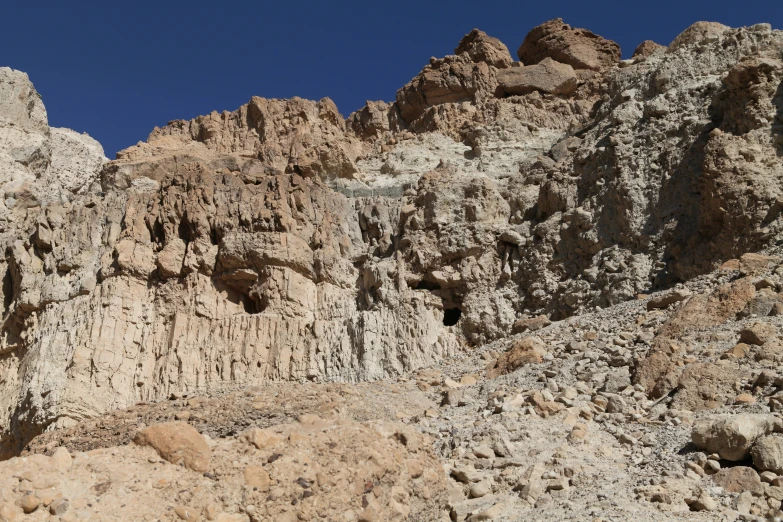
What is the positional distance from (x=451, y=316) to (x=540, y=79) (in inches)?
655

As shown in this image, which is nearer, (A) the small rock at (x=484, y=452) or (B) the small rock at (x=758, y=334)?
(A) the small rock at (x=484, y=452)

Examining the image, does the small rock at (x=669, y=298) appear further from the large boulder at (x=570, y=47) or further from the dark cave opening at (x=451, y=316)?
the large boulder at (x=570, y=47)

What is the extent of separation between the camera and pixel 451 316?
24.1m

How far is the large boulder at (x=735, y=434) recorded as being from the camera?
877cm

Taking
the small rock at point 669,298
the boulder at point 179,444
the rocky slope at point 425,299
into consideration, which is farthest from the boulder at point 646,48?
the boulder at point 179,444

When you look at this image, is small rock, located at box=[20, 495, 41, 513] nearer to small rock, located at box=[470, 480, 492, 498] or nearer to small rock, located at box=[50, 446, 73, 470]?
small rock, located at box=[50, 446, 73, 470]

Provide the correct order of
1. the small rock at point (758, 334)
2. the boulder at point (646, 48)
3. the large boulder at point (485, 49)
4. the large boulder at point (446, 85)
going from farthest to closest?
the large boulder at point (485, 49), the large boulder at point (446, 85), the boulder at point (646, 48), the small rock at point (758, 334)

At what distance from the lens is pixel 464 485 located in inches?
370

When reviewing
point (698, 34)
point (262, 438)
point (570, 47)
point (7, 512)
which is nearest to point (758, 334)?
point (262, 438)

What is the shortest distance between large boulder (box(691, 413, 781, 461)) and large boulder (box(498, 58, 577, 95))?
28792mm

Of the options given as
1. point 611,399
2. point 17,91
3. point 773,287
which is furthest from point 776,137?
point 17,91

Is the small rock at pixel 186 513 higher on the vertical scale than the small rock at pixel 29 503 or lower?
lower

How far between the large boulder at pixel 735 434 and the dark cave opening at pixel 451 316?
580 inches

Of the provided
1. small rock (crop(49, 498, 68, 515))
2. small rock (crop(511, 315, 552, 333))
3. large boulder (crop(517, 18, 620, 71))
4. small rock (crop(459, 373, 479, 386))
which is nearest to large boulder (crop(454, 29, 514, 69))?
large boulder (crop(517, 18, 620, 71))
